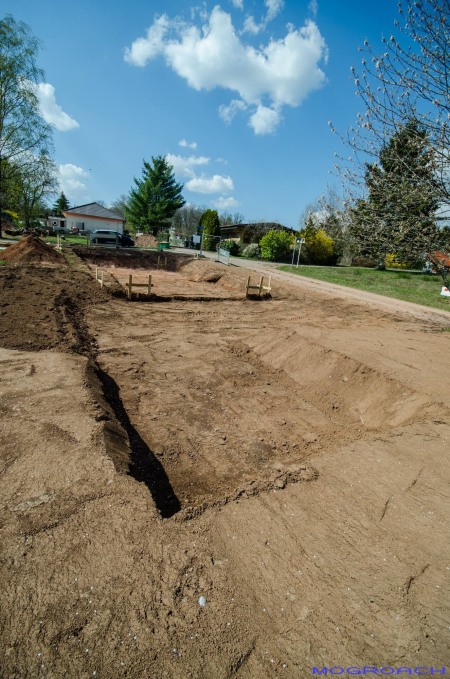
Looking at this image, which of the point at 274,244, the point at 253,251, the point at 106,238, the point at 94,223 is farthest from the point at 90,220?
the point at 274,244

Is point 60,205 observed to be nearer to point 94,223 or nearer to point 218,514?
point 94,223

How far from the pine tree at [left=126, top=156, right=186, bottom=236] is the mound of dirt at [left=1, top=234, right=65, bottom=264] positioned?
27.1 metres

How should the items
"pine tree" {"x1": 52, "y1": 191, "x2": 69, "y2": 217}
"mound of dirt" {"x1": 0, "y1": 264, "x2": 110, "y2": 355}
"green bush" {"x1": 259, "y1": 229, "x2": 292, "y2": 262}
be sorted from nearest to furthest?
"mound of dirt" {"x1": 0, "y1": 264, "x2": 110, "y2": 355}
"green bush" {"x1": 259, "y1": 229, "x2": 292, "y2": 262}
"pine tree" {"x1": 52, "y1": 191, "x2": 69, "y2": 217}

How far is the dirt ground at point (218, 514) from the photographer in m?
2.04

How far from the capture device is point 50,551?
2.44 metres

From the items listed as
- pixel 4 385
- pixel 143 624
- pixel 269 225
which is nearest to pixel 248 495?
pixel 143 624

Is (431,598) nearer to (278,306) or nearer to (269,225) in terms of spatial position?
(278,306)

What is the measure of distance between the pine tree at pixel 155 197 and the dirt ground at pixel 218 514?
41587 mm

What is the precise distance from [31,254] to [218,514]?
20.3 metres

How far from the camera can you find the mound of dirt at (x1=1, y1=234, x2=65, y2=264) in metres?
18.8

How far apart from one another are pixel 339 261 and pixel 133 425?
1713 inches

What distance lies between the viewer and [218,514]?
3111mm

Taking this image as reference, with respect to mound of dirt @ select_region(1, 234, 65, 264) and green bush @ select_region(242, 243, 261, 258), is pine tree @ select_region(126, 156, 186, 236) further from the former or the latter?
mound of dirt @ select_region(1, 234, 65, 264)

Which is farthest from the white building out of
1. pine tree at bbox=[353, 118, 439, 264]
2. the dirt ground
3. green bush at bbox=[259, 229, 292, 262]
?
pine tree at bbox=[353, 118, 439, 264]
